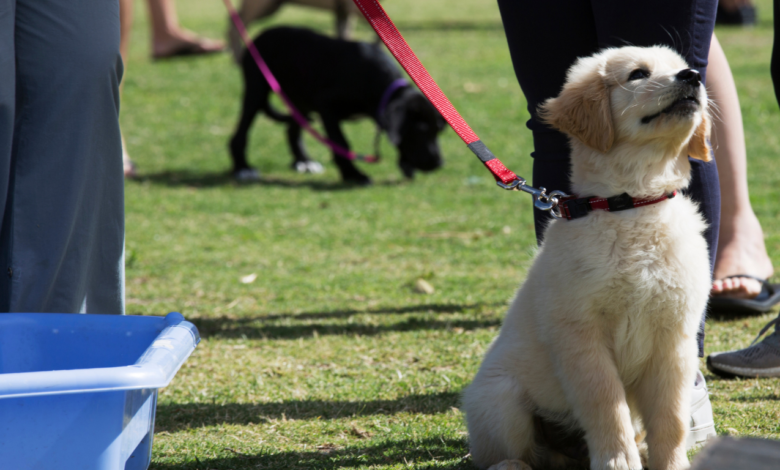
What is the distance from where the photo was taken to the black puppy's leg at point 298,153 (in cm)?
694

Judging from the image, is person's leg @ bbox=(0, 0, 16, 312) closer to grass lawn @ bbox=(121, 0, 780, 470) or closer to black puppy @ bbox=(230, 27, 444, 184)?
grass lawn @ bbox=(121, 0, 780, 470)

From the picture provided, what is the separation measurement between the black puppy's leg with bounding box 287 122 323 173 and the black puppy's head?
3.21ft

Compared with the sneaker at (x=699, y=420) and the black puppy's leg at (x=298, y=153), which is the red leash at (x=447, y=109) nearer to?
the sneaker at (x=699, y=420)

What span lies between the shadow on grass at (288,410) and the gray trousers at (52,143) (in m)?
0.51

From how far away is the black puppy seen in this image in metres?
6.33

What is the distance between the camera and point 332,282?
12.9 ft

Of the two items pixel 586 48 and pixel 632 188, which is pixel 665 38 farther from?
pixel 632 188

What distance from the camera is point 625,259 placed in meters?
1.73

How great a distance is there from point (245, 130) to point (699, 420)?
17.6ft

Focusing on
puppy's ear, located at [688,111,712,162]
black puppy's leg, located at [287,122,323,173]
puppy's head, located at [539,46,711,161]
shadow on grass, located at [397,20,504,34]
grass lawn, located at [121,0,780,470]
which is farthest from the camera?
shadow on grass, located at [397,20,504,34]

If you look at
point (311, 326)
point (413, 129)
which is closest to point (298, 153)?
point (413, 129)

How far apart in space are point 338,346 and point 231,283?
116 centimetres

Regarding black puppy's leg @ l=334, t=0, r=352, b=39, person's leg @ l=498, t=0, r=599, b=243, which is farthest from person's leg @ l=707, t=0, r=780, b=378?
black puppy's leg @ l=334, t=0, r=352, b=39

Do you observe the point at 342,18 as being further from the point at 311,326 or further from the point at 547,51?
the point at 547,51
